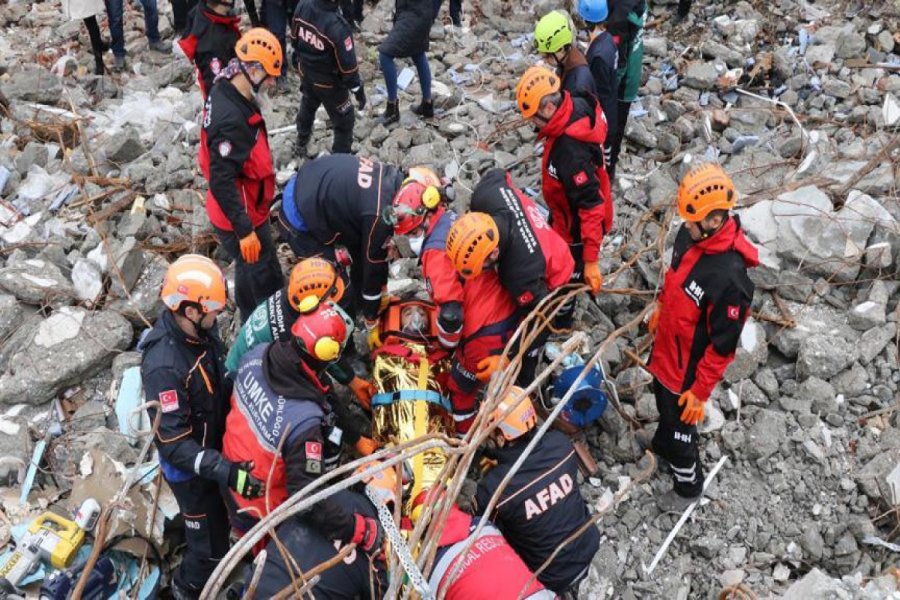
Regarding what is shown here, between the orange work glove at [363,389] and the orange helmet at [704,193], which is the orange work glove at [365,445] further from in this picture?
the orange helmet at [704,193]

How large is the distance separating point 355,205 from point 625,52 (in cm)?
287

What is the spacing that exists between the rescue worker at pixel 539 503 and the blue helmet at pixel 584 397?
77cm

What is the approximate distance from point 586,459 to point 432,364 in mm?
1184

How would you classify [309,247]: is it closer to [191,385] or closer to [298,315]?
[298,315]

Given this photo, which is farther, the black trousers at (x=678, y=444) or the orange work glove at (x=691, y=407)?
Result: the black trousers at (x=678, y=444)

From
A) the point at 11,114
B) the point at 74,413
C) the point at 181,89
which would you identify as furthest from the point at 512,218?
the point at 11,114

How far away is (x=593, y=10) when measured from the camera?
5773 millimetres

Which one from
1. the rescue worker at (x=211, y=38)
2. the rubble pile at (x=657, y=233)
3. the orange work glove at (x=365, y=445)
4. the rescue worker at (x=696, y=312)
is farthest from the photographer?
the rescue worker at (x=211, y=38)

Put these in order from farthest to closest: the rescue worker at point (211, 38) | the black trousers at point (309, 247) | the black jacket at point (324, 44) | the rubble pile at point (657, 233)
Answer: the black jacket at point (324, 44) → the rescue worker at point (211, 38) → the black trousers at point (309, 247) → the rubble pile at point (657, 233)

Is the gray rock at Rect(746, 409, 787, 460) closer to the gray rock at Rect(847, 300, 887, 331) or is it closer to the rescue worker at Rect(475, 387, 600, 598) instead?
the gray rock at Rect(847, 300, 887, 331)

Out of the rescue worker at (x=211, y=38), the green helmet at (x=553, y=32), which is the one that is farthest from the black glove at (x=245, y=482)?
the green helmet at (x=553, y=32)

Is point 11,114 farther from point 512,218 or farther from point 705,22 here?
point 705,22

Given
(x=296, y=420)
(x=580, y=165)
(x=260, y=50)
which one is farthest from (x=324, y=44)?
(x=296, y=420)

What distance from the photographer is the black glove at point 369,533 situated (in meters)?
3.49
